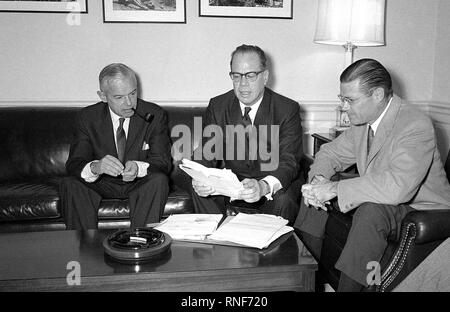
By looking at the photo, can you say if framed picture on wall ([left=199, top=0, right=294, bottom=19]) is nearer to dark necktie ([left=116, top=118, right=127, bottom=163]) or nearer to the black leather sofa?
the black leather sofa

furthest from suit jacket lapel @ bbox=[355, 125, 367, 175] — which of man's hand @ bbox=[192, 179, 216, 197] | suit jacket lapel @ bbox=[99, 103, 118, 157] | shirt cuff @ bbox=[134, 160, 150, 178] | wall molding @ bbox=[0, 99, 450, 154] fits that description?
suit jacket lapel @ bbox=[99, 103, 118, 157]

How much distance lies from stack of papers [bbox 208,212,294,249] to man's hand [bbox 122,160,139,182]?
85 centimetres

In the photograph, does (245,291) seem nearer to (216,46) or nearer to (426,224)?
(426,224)

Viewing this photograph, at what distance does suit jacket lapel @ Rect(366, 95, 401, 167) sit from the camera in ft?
7.42

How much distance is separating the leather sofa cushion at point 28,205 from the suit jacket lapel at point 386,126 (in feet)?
6.02

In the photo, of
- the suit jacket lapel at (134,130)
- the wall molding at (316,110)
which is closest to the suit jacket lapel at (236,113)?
the suit jacket lapel at (134,130)

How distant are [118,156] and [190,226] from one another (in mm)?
1156

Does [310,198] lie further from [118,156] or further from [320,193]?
[118,156]

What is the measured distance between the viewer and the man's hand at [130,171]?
2699 millimetres

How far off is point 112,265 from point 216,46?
2453mm

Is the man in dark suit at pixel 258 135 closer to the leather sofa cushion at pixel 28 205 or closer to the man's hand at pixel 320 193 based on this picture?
the man's hand at pixel 320 193

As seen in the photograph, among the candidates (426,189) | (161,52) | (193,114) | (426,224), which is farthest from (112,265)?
(161,52)

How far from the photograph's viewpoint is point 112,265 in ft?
5.41

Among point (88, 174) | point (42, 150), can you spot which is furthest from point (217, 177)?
point (42, 150)
